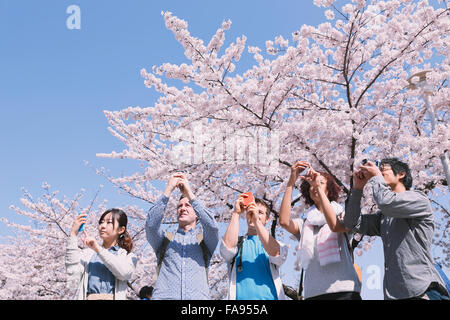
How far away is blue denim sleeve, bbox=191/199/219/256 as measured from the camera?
276 centimetres

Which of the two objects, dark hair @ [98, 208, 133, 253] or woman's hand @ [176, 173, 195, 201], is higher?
woman's hand @ [176, 173, 195, 201]

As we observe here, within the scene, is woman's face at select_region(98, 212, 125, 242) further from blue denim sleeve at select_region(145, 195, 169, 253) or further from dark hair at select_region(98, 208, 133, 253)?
blue denim sleeve at select_region(145, 195, 169, 253)

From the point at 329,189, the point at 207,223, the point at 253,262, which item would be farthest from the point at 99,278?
the point at 329,189

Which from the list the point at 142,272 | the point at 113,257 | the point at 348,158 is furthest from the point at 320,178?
the point at 142,272

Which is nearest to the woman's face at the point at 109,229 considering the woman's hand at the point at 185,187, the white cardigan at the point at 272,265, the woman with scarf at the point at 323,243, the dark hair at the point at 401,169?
the woman's hand at the point at 185,187

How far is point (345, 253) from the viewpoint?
2.53 m

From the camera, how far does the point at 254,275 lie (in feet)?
8.75

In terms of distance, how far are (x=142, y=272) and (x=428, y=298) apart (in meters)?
10.0

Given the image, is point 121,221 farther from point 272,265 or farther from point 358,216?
point 358,216

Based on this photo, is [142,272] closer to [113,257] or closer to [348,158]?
[348,158]

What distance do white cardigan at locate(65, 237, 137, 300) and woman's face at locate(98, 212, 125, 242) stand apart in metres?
0.15

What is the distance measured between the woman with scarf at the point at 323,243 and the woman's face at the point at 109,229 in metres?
1.42

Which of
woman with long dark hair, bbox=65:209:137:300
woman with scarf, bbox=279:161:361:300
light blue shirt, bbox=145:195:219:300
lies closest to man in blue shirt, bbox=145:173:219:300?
light blue shirt, bbox=145:195:219:300

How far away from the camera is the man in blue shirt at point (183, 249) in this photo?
8.64 feet
